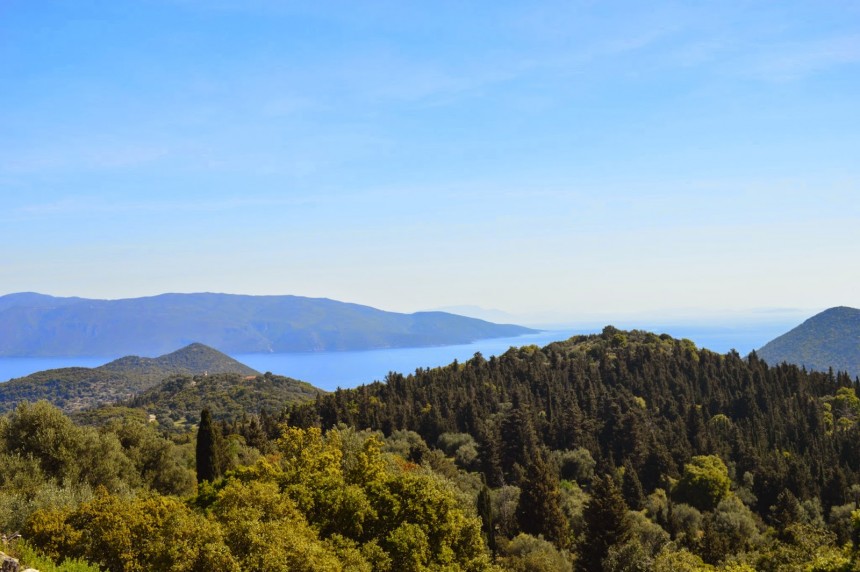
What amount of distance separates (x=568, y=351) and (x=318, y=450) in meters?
97.6

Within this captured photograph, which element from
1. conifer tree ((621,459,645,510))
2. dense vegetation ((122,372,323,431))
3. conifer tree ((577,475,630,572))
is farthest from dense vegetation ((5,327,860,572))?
dense vegetation ((122,372,323,431))

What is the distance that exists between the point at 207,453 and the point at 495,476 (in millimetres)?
33347

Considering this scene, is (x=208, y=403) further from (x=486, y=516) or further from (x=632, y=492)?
(x=486, y=516)

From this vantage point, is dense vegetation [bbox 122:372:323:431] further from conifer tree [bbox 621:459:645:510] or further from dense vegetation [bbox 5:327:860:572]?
conifer tree [bbox 621:459:645:510]

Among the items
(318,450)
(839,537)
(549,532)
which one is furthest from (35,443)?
(839,537)

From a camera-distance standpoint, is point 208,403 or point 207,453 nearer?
point 207,453

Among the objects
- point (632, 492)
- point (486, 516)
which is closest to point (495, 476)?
point (632, 492)

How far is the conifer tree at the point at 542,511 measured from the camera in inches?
2265

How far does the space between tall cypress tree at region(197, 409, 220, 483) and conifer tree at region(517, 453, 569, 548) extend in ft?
93.5

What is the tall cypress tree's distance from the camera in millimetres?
59344

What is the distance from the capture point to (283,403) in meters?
176

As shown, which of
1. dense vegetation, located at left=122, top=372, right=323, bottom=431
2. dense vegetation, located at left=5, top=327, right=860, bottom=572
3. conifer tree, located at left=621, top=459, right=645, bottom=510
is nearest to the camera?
→ dense vegetation, located at left=5, top=327, right=860, bottom=572

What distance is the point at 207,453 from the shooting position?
59.6 metres

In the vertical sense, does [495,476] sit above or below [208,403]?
above
